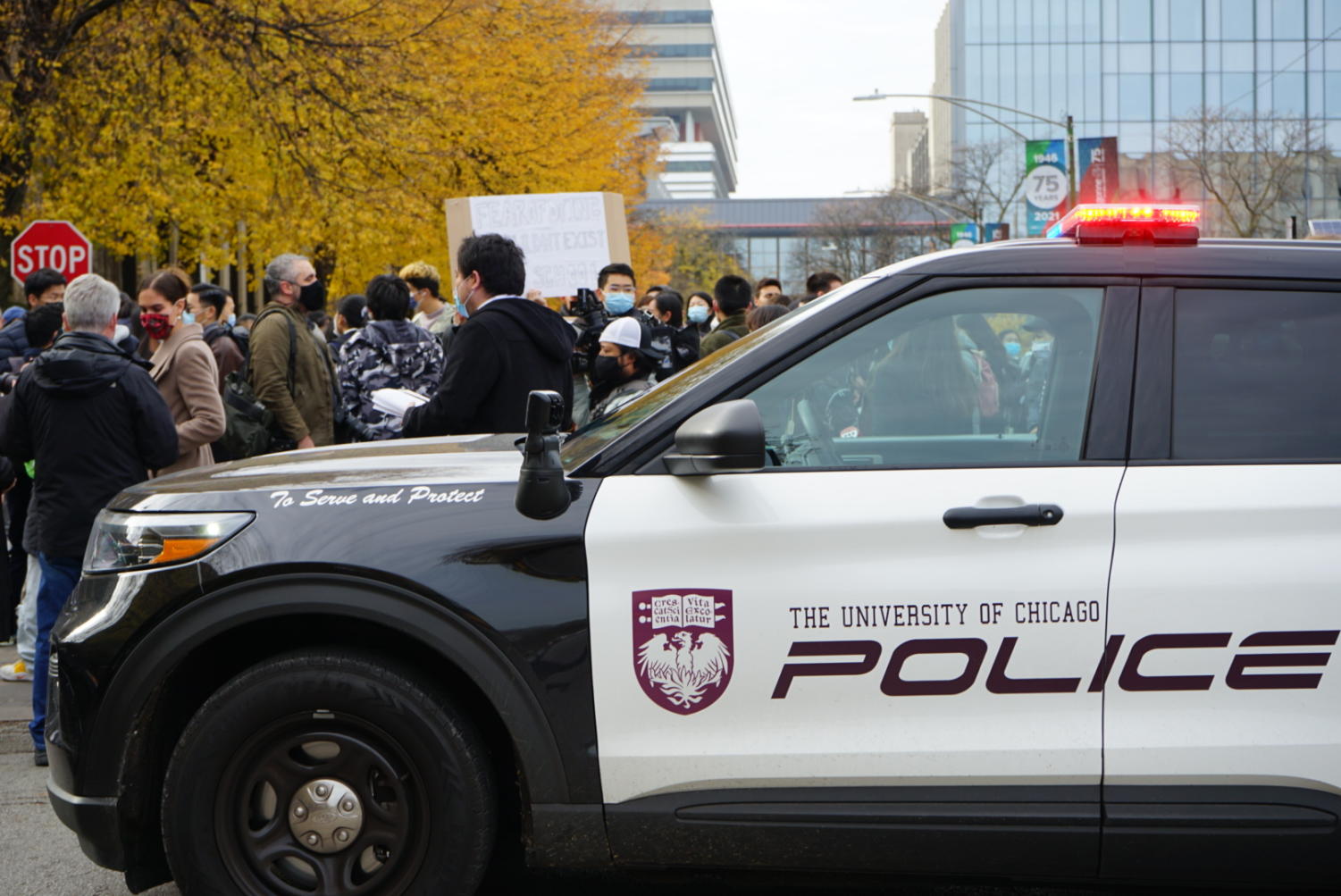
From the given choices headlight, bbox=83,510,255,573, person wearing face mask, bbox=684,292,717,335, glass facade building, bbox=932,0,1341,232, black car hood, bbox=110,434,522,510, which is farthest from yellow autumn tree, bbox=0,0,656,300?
glass facade building, bbox=932,0,1341,232

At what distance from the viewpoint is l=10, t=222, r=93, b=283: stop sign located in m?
15.2

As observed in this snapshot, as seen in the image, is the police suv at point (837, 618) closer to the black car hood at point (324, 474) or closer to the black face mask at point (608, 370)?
the black car hood at point (324, 474)

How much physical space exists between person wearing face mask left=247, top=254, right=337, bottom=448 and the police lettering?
465 cm

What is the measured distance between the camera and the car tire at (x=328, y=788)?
346 centimetres

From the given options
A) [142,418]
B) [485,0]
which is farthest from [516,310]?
[485,0]

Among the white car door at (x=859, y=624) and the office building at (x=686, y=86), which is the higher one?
the office building at (x=686, y=86)

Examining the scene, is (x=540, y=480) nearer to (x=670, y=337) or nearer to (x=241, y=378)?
(x=241, y=378)

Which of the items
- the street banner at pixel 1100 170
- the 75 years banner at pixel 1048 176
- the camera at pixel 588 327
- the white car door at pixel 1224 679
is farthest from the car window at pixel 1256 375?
the 75 years banner at pixel 1048 176

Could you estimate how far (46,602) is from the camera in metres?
5.74

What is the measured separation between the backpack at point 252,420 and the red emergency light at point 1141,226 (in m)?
4.92

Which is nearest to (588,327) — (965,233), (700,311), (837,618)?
(700,311)

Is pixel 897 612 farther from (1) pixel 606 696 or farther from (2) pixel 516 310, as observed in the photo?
(2) pixel 516 310

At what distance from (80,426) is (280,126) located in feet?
42.2

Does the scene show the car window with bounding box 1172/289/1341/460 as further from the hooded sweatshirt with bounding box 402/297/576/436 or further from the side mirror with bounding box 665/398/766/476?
the hooded sweatshirt with bounding box 402/297/576/436
